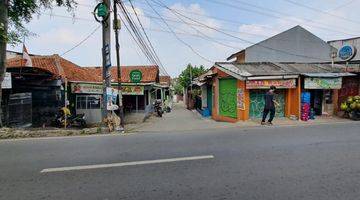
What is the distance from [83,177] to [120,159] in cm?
144

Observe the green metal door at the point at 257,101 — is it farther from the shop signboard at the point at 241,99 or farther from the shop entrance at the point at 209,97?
the shop entrance at the point at 209,97

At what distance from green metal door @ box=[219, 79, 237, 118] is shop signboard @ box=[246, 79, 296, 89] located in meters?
1.38

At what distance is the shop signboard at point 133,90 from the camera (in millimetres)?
21984

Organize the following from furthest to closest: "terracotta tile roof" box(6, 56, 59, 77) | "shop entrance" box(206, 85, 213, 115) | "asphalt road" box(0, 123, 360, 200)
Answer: "shop entrance" box(206, 85, 213, 115), "terracotta tile roof" box(6, 56, 59, 77), "asphalt road" box(0, 123, 360, 200)

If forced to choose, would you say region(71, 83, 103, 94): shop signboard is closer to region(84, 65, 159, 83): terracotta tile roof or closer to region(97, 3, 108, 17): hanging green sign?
region(97, 3, 108, 17): hanging green sign

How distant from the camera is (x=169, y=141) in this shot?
9.52 m

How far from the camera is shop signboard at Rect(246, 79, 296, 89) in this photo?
17.3m

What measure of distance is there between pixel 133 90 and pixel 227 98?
6.35m

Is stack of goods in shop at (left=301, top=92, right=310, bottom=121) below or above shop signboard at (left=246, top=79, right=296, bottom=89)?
below

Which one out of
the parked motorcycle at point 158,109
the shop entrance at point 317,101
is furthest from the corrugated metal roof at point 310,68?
the parked motorcycle at point 158,109

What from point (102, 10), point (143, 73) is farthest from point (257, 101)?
point (143, 73)

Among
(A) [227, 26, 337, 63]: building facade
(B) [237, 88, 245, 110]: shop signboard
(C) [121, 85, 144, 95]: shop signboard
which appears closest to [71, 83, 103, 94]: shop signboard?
(C) [121, 85, 144, 95]: shop signboard

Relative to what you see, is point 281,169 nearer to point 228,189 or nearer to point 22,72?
point 228,189

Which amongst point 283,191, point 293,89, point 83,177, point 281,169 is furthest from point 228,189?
point 293,89
